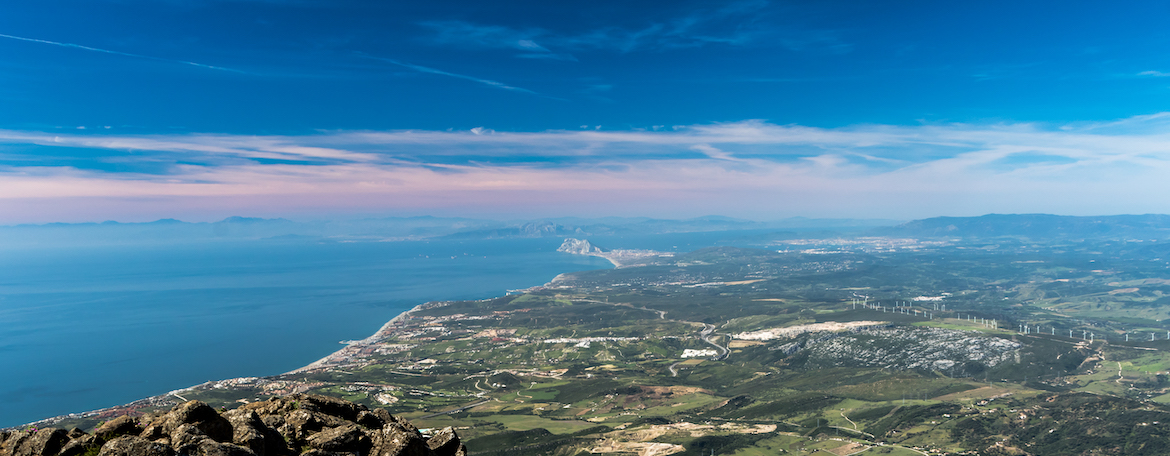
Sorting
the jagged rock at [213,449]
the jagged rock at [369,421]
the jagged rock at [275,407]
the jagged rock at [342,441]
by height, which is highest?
the jagged rock at [213,449]

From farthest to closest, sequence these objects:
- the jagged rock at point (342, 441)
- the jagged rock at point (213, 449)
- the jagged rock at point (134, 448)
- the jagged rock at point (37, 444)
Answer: the jagged rock at point (342, 441), the jagged rock at point (37, 444), the jagged rock at point (213, 449), the jagged rock at point (134, 448)

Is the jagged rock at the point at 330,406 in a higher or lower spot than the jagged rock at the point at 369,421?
higher

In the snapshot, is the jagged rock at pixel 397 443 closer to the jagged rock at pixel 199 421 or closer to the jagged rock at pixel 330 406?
the jagged rock at pixel 330 406

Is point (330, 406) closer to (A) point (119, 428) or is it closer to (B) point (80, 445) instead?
(A) point (119, 428)

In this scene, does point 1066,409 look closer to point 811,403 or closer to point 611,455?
point 811,403

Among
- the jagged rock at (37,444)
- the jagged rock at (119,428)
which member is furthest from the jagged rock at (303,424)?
the jagged rock at (37,444)

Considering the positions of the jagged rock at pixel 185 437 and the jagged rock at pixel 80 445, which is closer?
the jagged rock at pixel 185 437

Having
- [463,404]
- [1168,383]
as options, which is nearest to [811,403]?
[463,404]
